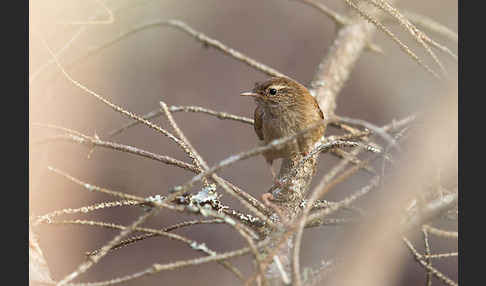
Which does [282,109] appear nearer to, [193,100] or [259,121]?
[259,121]

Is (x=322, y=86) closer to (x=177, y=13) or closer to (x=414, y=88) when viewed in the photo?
(x=414, y=88)

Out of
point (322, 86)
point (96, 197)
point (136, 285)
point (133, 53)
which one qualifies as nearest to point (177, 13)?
point (133, 53)

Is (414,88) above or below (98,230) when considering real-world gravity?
above

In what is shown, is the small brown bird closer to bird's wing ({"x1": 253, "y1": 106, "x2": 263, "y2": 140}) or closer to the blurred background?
bird's wing ({"x1": 253, "y1": 106, "x2": 263, "y2": 140})

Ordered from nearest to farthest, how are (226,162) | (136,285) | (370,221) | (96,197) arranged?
(370,221)
(226,162)
(136,285)
(96,197)

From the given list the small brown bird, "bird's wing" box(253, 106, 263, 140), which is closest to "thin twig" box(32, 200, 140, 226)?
the small brown bird

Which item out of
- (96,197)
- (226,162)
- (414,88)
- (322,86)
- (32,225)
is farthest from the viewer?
(414,88)

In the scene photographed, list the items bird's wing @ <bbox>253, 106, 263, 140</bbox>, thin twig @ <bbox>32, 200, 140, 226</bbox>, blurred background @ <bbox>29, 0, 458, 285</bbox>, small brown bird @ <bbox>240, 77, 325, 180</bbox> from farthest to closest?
blurred background @ <bbox>29, 0, 458, 285</bbox>, bird's wing @ <bbox>253, 106, 263, 140</bbox>, small brown bird @ <bbox>240, 77, 325, 180</bbox>, thin twig @ <bbox>32, 200, 140, 226</bbox>
